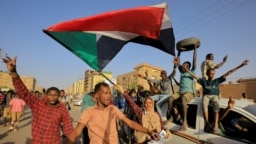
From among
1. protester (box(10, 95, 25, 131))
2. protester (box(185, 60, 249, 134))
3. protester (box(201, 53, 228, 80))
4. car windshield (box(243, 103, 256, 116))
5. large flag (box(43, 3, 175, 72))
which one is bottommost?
protester (box(10, 95, 25, 131))

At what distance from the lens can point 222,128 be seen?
5012 mm

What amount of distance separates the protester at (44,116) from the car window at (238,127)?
2536 mm

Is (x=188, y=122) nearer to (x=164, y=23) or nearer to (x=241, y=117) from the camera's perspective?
(x=241, y=117)

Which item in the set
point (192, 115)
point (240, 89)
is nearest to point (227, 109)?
point (192, 115)

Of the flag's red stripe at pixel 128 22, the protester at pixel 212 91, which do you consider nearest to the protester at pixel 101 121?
the protester at pixel 212 91

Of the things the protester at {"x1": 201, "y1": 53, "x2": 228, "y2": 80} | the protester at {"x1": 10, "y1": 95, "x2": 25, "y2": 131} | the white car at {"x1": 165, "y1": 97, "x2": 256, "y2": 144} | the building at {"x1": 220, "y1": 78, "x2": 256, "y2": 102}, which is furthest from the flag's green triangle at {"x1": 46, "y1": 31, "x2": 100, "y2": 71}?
the building at {"x1": 220, "y1": 78, "x2": 256, "y2": 102}

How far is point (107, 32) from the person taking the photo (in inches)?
250

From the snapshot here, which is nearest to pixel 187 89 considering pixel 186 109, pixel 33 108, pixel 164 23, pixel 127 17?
pixel 186 109

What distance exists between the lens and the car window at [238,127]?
15.1 ft

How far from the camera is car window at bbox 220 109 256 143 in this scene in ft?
15.1

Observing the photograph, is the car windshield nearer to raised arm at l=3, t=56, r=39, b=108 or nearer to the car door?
the car door

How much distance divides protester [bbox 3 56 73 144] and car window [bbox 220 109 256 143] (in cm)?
254

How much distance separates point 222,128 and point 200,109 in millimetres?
583

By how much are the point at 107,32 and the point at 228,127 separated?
10.1 feet
